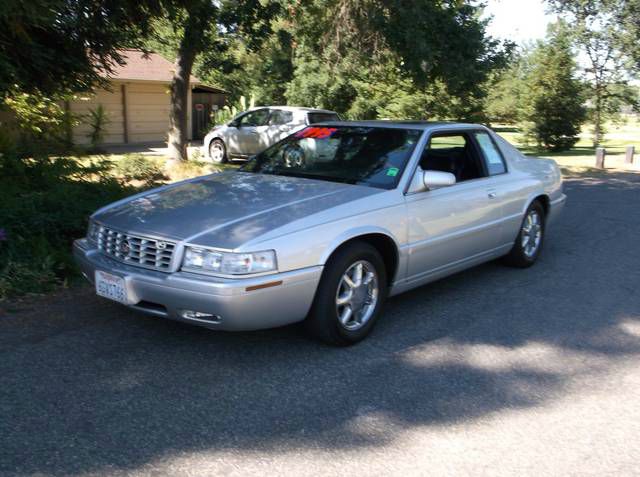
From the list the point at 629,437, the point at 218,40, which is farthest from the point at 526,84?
the point at 629,437

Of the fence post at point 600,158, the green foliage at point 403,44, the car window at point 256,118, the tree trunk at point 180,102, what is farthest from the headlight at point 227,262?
the fence post at point 600,158

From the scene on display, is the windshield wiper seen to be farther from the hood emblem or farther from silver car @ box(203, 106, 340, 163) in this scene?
silver car @ box(203, 106, 340, 163)

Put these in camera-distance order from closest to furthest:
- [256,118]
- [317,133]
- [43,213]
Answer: [317,133]
[43,213]
[256,118]

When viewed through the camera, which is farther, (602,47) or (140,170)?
(602,47)

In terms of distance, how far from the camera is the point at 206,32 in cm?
1249

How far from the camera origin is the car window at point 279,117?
17.2 meters

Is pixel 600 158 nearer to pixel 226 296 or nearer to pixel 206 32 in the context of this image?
pixel 206 32

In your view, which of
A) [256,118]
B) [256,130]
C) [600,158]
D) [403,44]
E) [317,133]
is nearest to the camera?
[317,133]

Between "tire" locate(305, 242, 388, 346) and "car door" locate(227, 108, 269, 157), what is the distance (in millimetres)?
13105

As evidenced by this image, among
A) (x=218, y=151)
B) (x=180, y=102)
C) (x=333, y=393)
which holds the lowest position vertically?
(x=333, y=393)

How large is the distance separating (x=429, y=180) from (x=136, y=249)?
2271mm

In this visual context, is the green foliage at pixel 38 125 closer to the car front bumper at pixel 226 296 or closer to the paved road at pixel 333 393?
the paved road at pixel 333 393

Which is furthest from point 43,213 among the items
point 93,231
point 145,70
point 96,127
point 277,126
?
point 145,70

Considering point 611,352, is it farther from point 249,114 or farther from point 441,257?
point 249,114
